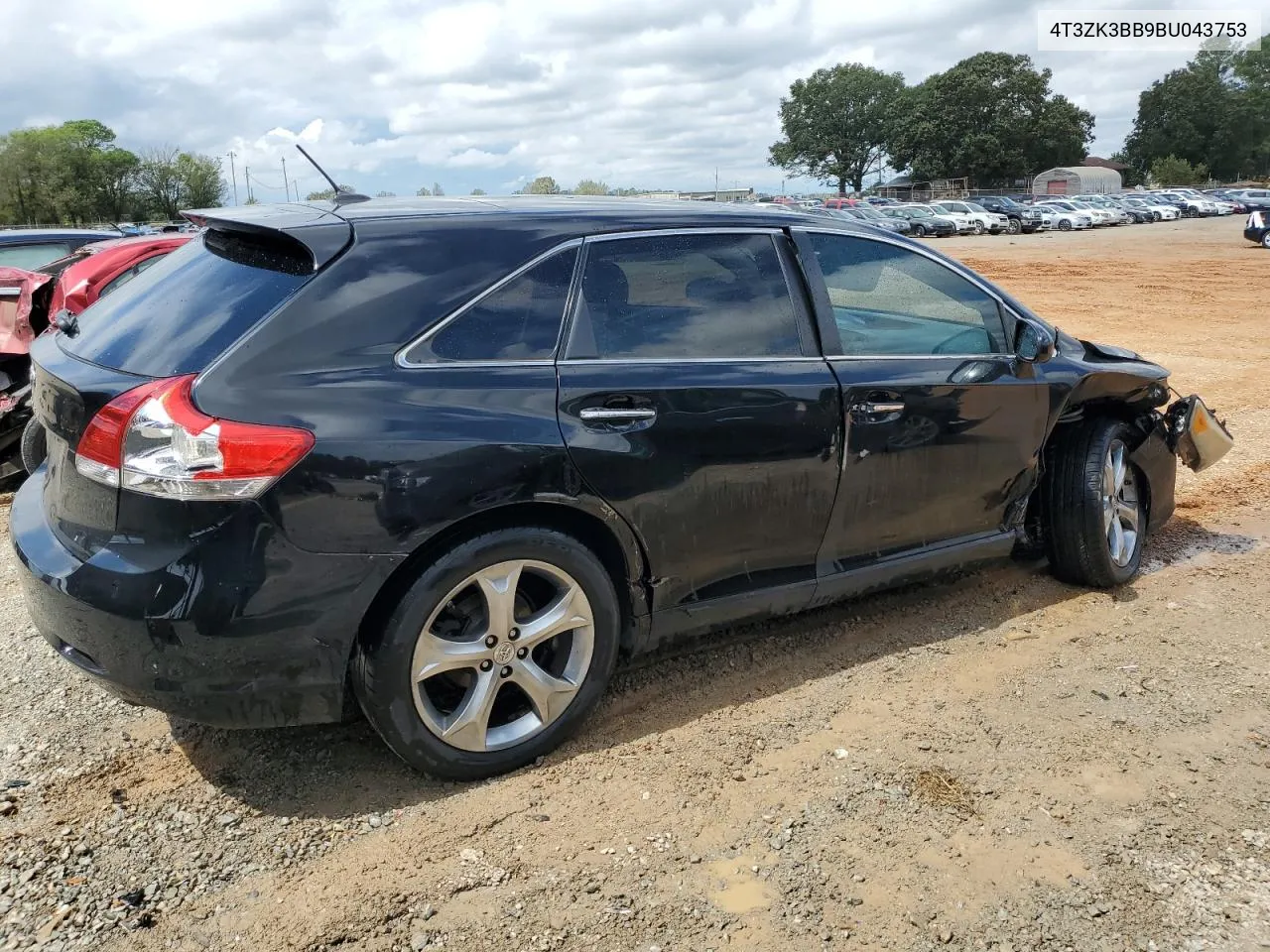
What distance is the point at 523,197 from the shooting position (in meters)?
3.66

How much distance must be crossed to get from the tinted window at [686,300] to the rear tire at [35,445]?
5.58 feet

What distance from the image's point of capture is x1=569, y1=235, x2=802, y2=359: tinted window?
123 inches

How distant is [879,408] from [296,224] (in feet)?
6.76

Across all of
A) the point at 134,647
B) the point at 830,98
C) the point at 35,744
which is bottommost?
the point at 35,744

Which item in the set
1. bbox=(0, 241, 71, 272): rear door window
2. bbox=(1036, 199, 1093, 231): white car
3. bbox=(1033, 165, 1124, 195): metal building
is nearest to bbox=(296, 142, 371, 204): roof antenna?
bbox=(0, 241, 71, 272): rear door window

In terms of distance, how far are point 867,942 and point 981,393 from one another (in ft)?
7.33

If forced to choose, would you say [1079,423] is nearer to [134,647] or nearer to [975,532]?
[975,532]

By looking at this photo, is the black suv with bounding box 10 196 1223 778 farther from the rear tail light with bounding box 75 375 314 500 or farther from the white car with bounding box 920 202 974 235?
the white car with bounding box 920 202 974 235

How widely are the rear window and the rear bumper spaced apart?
514 mm

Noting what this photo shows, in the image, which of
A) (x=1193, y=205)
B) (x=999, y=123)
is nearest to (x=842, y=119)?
(x=999, y=123)

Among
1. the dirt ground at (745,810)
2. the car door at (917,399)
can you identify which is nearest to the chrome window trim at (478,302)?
the car door at (917,399)

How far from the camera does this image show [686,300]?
331cm

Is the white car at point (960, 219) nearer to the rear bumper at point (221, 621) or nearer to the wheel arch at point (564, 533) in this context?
the wheel arch at point (564, 533)

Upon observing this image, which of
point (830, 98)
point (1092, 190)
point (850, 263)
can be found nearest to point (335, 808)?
point (850, 263)
